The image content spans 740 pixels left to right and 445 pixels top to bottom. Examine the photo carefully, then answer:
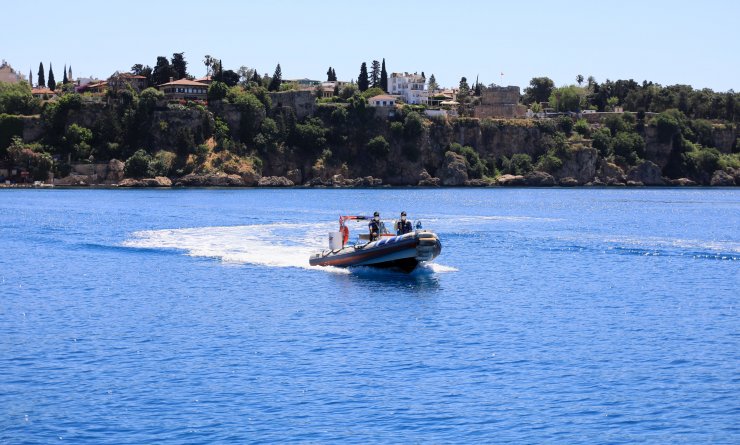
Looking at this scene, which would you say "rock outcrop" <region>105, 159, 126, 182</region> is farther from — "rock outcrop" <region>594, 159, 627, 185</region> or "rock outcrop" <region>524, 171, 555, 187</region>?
"rock outcrop" <region>594, 159, 627, 185</region>

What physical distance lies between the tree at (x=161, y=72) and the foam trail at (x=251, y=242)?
92102 millimetres

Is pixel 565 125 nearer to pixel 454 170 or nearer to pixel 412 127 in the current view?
pixel 454 170

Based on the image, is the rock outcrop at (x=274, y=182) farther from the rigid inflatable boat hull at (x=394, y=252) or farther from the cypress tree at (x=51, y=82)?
the rigid inflatable boat hull at (x=394, y=252)

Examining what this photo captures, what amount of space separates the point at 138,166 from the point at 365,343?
366 feet

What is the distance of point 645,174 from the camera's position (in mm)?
161875

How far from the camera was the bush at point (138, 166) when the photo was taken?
13425cm

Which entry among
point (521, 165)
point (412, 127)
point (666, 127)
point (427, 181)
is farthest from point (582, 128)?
point (412, 127)

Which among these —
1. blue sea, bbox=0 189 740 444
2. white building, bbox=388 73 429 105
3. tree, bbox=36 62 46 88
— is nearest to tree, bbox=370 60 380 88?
white building, bbox=388 73 429 105

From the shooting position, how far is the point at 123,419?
20.6m

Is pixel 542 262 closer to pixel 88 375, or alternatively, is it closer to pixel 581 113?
pixel 88 375

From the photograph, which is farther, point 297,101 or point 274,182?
point 297,101

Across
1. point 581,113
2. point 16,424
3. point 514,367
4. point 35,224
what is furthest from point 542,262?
point 581,113

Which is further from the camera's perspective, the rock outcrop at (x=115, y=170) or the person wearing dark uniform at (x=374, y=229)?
the rock outcrop at (x=115, y=170)

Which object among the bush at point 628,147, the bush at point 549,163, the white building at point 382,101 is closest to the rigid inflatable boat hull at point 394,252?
the white building at point 382,101
